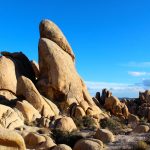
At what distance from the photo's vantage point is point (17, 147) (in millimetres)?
11484

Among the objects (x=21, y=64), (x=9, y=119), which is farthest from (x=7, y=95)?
(x=9, y=119)

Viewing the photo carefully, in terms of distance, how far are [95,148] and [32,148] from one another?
371 cm

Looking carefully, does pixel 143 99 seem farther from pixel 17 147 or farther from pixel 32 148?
pixel 17 147

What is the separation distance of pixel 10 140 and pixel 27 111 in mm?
23111

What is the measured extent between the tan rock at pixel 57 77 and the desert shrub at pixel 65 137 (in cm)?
1144

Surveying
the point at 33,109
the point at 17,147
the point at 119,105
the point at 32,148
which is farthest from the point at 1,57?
the point at 17,147

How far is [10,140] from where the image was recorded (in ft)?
37.1

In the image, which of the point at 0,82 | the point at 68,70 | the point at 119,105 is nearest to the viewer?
the point at 0,82

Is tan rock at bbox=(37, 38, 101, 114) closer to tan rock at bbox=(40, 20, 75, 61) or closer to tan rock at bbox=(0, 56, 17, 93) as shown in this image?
tan rock at bbox=(40, 20, 75, 61)

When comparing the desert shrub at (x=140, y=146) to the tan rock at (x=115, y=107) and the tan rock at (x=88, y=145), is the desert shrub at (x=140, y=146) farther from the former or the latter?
the tan rock at (x=115, y=107)

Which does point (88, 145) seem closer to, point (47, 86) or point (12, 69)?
point (47, 86)

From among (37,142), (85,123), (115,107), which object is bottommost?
(37,142)

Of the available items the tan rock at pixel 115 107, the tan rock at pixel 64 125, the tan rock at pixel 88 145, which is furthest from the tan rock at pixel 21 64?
the tan rock at pixel 88 145

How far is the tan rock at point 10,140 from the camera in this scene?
11273 millimetres
